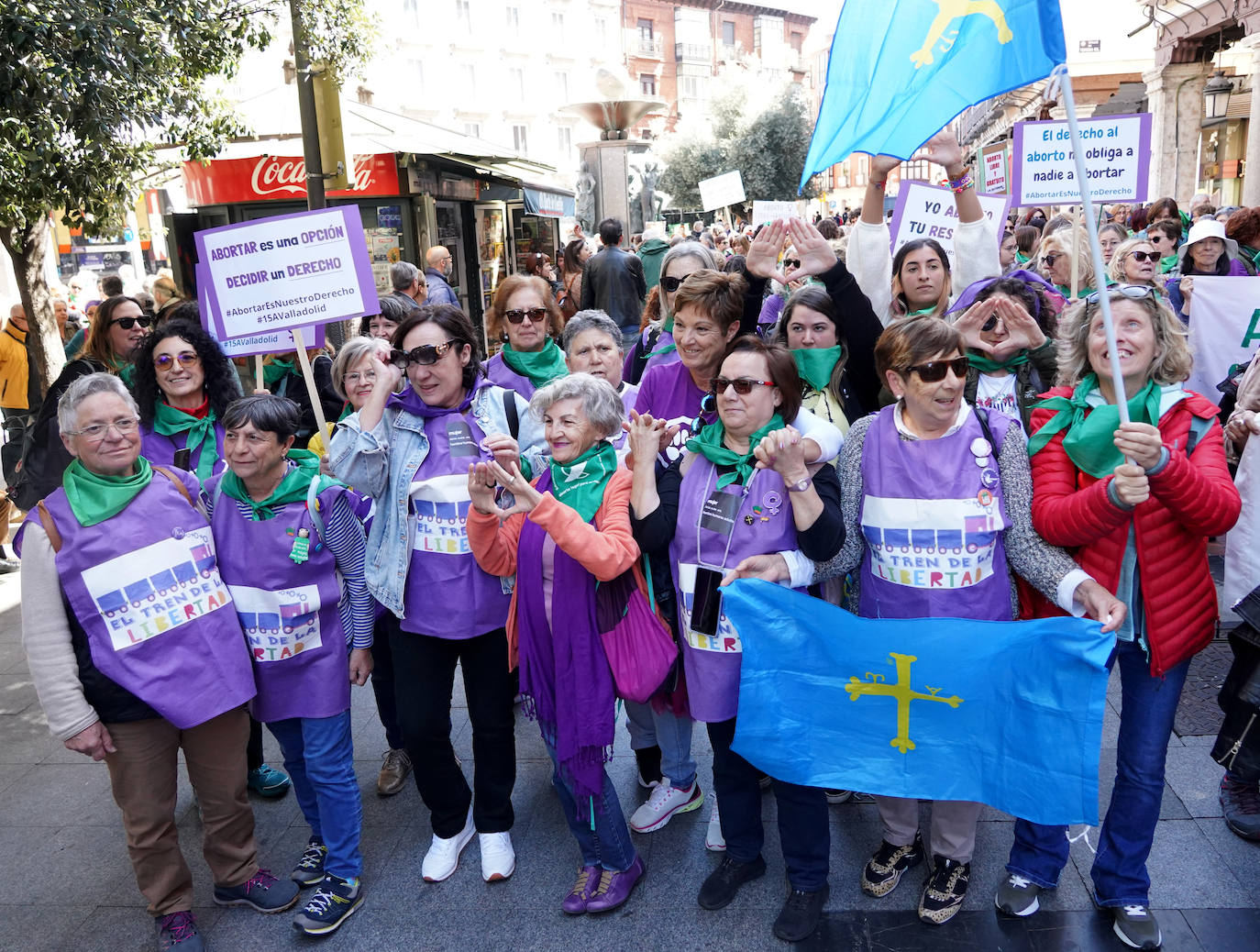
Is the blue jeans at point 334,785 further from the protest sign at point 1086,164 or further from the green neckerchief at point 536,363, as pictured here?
the protest sign at point 1086,164

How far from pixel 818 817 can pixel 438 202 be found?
11.7 meters

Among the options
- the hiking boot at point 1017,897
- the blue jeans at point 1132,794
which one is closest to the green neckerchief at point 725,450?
the blue jeans at point 1132,794

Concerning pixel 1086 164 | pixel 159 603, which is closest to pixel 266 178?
pixel 1086 164

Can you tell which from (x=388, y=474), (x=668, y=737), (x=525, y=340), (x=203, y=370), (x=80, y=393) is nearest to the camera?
(x=80, y=393)

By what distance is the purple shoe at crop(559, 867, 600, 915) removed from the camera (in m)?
3.27

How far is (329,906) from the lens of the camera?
10.8 ft

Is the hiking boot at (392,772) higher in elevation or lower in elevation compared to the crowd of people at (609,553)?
lower

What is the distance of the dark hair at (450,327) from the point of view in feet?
11.1

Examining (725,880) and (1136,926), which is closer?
(1136,926)

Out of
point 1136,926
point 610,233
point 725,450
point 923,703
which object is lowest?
point 1136,926

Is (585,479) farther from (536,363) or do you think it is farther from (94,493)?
(94,493)

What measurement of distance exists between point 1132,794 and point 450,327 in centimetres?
267

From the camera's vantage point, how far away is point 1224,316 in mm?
4887

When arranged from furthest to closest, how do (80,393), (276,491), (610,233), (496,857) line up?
(610,233), (496,857), (276,491), (80,393)
